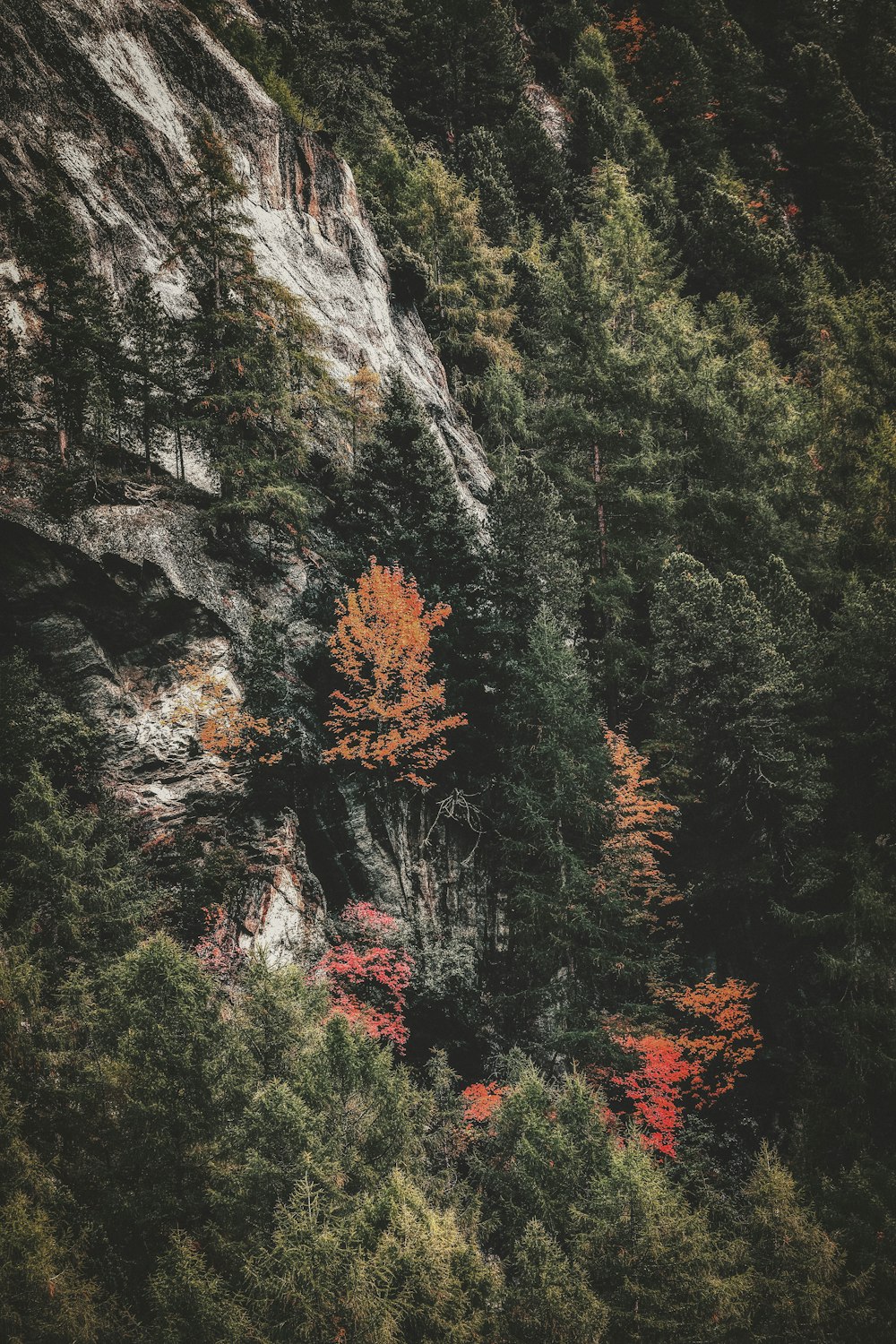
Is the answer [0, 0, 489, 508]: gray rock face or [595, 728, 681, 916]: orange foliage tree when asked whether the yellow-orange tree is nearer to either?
[595, 728, 681, 916]: orange foliage tree

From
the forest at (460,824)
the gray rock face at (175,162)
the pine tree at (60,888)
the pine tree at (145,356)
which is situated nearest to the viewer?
the forest at (460,824)

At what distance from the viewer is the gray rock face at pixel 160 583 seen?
1577 cm

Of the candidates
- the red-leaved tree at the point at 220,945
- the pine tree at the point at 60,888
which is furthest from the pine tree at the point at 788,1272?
the pine tree at the point at 60,888

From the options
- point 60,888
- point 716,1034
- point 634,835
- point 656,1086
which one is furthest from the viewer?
point 634,835

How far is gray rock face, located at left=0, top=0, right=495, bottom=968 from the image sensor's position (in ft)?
51.8

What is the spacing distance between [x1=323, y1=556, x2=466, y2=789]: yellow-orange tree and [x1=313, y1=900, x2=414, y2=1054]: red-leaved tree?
134 inches

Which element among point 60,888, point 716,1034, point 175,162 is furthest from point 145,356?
point 716,1034

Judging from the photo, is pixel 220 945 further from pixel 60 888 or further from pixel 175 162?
pixel 175 162

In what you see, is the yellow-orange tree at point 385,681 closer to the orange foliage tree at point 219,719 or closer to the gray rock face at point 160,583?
the gray rock face at point 160,583

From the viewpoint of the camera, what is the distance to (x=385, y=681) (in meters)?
18.2

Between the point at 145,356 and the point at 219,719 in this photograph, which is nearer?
the point at 219,719

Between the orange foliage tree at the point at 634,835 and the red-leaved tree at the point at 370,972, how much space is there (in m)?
4.97

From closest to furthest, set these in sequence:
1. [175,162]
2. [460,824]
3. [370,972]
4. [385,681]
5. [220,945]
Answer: [220,945], [370,972], [385,681], [460,824], [175,162]

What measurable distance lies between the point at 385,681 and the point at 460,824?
447cm
